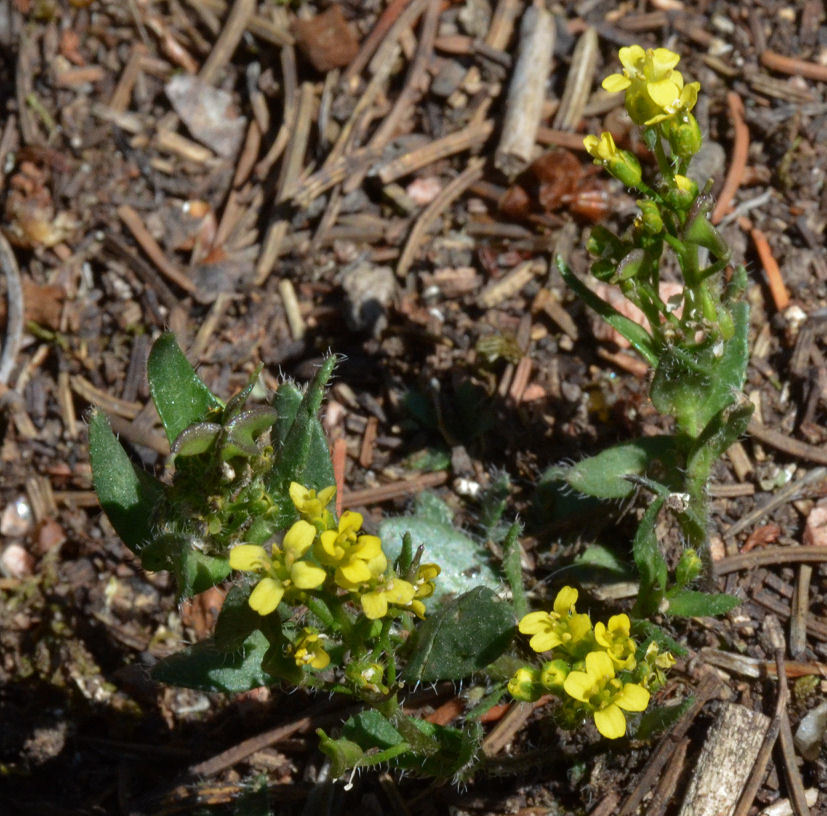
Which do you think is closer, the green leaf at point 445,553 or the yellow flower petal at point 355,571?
the yellow flower petal at point 355,571

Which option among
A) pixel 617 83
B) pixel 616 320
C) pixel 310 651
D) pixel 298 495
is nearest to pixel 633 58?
pixel 617 83

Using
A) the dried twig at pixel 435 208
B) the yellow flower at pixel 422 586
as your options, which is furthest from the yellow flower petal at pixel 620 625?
the dried twig at pixel 435 208

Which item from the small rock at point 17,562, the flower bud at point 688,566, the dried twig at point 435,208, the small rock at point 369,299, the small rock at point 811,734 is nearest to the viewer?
the flower bud at point 688,566

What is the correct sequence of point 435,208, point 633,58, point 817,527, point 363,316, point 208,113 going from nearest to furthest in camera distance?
point 633,58
point 817,527
point 363,316
point 435,208
point 208,113

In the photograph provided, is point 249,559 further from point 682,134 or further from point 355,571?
point 682,134

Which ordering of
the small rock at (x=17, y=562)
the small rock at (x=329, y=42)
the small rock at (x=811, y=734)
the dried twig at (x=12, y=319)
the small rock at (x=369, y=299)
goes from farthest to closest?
the small rock at (x=329, y=42)
the dried twig at (x=12, y=319)
the small rock at (x=369, y=299)
the small rock at (x=17, y=562)
the small rock at (x=811, y=734)

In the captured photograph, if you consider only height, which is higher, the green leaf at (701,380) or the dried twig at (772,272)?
the dried twig at (772,272)

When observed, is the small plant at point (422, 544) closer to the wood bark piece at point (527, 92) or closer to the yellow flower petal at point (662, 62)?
the yellow flower petal at point (662, 62)

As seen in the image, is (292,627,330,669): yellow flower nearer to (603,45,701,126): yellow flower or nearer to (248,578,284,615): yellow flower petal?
(248,578,284,615): yellow flower petal
